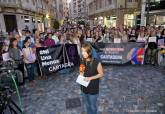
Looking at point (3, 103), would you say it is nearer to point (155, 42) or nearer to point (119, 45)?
point (119, 45)

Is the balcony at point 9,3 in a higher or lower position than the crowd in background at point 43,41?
higher

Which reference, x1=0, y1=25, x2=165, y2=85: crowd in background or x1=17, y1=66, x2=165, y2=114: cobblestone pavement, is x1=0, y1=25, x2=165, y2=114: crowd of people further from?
x1=17, y1=66, x2=165, y2=114: cobblestone pavement

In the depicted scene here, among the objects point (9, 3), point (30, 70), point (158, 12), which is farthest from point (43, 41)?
point (158, 12)

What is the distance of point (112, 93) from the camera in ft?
20.6

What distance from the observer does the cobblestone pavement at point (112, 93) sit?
5250 mm

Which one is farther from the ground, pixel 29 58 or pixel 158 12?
pixel 158 12

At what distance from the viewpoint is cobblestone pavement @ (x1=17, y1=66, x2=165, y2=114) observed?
17.2 ft

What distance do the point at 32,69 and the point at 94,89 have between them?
14.6ft

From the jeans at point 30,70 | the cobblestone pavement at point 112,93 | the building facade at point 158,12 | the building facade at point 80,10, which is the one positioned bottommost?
the cobblestone pavement at point 112,93

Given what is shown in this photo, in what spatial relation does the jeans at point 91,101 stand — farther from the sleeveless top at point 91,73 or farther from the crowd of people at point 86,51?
the sleeveless top at point 91,73

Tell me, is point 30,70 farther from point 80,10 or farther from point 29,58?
point 80,10

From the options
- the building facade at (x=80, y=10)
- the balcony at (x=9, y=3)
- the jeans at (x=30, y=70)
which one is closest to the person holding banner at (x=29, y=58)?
the jeans at (x=30, y=70)

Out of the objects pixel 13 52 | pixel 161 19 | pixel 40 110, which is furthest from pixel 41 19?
pixel 40 110

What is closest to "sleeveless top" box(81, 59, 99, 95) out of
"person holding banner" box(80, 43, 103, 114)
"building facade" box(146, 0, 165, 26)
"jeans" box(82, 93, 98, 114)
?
"person holding banner" box(80, 43, 103, 114)
